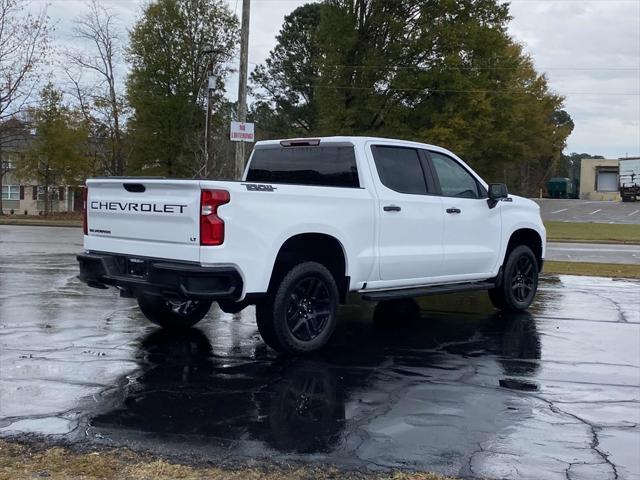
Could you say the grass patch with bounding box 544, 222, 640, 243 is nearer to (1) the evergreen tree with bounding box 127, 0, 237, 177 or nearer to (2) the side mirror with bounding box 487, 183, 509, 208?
(2) the side mirror with bounding box 487, 183, 509, 208

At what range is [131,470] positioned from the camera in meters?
3.92

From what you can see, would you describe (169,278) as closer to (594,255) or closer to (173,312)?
(173,312)

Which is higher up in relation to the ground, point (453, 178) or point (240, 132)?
point (240, 132)

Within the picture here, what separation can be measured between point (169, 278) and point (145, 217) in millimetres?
678

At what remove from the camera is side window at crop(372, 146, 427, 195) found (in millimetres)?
7547

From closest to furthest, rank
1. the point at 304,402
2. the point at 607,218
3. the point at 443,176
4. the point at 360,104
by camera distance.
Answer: the point at 304,402 → the point at 443,176 → the point at 360,104 → the point at 607,218

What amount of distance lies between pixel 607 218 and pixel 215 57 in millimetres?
28397

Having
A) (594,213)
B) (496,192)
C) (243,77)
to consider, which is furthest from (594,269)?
(594,213)

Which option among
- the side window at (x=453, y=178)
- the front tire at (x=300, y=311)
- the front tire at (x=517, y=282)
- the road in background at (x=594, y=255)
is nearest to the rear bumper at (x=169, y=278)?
the front tire at (x=300, y=311)

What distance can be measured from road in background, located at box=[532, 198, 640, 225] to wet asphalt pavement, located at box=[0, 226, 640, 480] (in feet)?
130

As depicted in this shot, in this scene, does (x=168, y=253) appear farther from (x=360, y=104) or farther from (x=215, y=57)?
(x=215, y=57)

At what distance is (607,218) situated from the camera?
47594 mm

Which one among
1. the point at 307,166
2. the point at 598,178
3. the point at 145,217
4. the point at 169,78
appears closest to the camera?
the point at 145,217

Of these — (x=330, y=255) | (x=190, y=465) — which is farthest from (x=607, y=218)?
(x=190, y=465)
